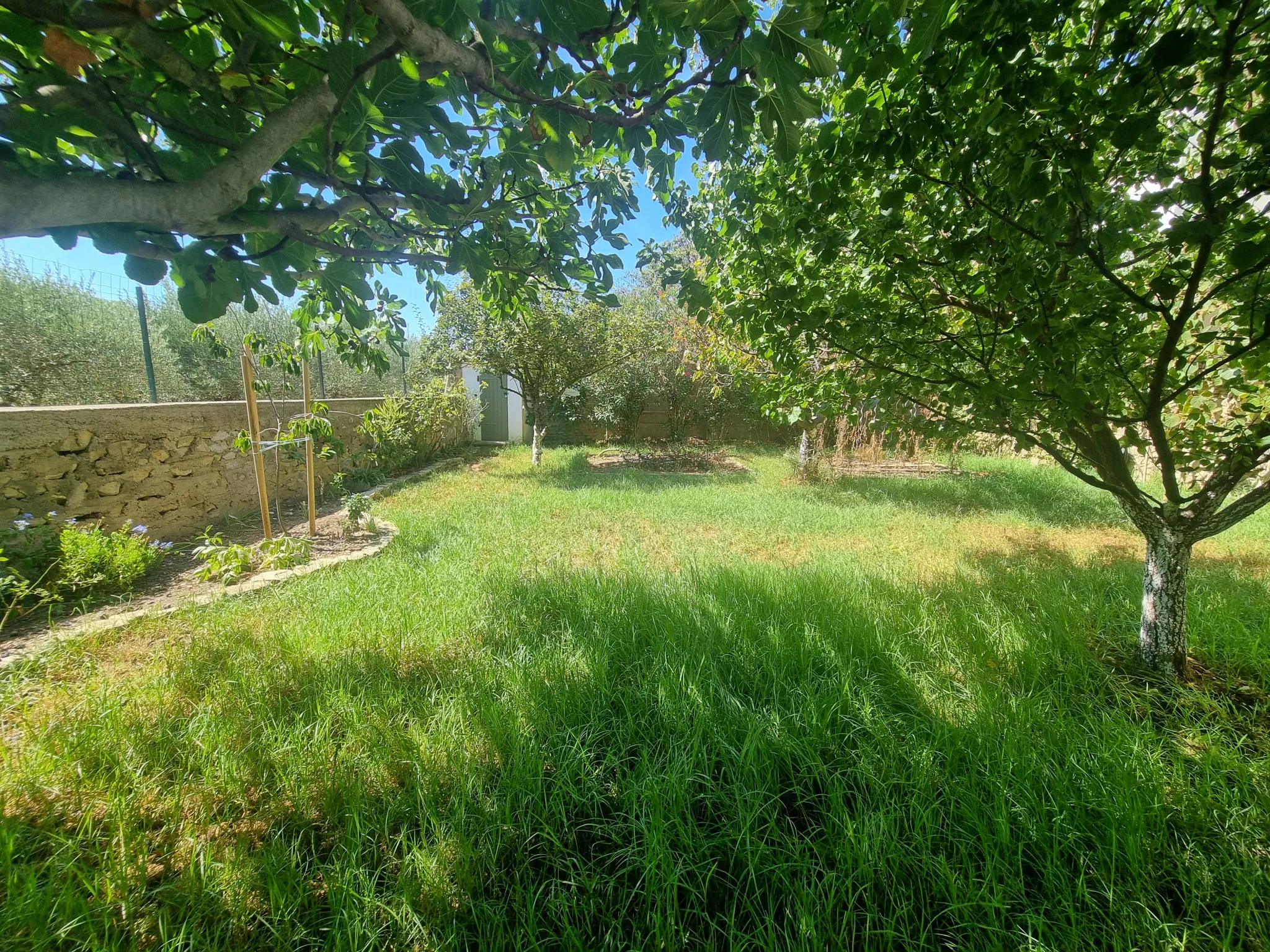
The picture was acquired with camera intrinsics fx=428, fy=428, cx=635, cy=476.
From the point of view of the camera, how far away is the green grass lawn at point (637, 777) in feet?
3.63

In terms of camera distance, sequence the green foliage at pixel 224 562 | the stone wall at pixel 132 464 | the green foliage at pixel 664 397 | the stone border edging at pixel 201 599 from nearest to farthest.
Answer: the stone border edging at pixel 201 599 < the green foliage at pixel 224 562 < the stone wall at pixel 132 464 < the green foliage at pixel 664 397

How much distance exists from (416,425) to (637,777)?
8.21 meters

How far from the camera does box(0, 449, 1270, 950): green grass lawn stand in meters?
1.11

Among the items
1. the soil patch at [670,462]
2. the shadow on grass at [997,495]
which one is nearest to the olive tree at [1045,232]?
the shadow on grass at [997,495]

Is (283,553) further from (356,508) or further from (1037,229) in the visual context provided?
(1037,229)

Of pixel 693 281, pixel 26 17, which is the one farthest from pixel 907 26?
pixel 26 17

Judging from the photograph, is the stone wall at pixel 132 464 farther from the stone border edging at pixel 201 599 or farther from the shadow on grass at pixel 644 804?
the shadow on grass at pixel 644 804

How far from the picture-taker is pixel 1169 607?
2111 mm

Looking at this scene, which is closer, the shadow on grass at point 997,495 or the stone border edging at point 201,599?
the stone border edging at point 201,599

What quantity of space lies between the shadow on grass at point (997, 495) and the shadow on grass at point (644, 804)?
424 centimetres

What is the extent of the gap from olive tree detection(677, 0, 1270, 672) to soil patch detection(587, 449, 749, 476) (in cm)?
639

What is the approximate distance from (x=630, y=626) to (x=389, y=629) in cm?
132

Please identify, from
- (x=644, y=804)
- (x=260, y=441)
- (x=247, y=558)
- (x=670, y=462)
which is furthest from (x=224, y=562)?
(x=670, y=462)

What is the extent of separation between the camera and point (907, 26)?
114 centimetres
